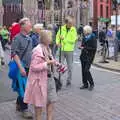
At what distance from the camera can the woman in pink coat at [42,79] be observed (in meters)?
6.67

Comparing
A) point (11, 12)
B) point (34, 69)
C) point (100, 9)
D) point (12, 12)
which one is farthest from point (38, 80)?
point (100, 9)

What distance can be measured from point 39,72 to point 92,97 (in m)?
3.53

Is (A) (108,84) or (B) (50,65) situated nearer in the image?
(B) (50,65)

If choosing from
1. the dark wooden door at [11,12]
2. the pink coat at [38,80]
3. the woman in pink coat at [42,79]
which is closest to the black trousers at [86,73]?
the woman in pink coat at [42,79]

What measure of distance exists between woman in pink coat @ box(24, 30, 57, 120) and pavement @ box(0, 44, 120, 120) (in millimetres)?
1296

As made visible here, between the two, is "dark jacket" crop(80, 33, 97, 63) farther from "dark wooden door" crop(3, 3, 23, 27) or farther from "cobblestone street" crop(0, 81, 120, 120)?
"dark wooden door" crop(3, 3, 23, 27)

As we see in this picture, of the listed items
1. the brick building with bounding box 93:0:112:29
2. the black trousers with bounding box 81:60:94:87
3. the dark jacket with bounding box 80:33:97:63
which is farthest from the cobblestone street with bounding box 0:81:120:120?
the brick building with bounding box 93:0:112:29

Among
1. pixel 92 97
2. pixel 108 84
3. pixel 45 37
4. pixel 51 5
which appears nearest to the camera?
pixel 45 37

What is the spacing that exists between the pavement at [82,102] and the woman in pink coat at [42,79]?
1.30 metres

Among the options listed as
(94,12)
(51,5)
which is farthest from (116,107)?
(94,12)

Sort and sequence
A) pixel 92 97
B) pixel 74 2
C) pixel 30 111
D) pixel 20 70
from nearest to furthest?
1. pixel 20 70
2. pixel 30 111
3. pixel 92 97
4. pixel 74 2

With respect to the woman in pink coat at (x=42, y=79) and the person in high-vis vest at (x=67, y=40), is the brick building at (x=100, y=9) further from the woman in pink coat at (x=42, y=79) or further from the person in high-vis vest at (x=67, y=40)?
the woman in pink coat at (x=42, y=79)

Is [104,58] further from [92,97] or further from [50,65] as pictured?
[50,65]

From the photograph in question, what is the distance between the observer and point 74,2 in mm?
61812
